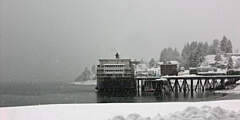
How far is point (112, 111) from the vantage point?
4.20m

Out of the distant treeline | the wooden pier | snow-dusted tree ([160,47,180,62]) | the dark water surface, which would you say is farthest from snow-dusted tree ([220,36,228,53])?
the dark water surface

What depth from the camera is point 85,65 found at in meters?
4.32

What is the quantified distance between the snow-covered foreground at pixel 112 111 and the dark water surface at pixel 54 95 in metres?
0.06

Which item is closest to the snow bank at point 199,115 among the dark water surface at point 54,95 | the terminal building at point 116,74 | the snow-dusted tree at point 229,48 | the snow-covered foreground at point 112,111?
the snow-covered foreground at point 112,111

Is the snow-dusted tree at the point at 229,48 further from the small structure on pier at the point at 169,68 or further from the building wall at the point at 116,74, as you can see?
the building wall at the point at 116,74

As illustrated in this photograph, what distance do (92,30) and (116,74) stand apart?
0.49 m

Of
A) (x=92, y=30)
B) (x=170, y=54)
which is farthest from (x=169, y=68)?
(x=92, y=30)

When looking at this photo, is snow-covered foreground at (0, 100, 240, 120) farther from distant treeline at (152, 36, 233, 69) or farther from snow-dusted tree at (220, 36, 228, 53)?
snow-dusted tree at (220, 36, 228, 53)

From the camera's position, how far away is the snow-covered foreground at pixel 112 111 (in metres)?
4.13

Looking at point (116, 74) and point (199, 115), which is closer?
point (199, 115)

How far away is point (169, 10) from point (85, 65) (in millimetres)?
1001

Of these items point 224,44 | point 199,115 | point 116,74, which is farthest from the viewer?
point 224,44

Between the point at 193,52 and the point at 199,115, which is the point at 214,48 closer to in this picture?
the point at 193,52

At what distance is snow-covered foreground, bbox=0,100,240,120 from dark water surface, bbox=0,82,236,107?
0.06 metres
